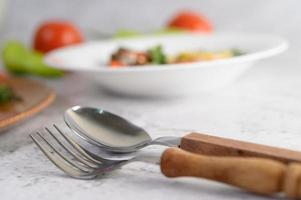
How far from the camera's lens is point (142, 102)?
3.31ft

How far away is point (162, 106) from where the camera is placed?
0.98 meters

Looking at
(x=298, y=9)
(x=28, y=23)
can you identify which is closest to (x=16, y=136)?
(x=298, y=9)

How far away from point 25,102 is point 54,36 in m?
0.53

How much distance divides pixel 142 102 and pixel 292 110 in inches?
9.9

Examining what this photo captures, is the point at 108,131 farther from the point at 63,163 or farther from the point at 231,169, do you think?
the point at 231,169

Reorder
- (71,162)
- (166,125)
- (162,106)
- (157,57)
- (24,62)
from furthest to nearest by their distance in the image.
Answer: (24,62) < (157,57) < (162,106) < (166,125) < (71,162)

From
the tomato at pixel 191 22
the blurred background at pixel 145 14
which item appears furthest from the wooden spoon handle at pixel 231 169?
the blurred background at pixel 145 14

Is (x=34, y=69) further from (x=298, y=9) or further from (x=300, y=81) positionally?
(x=298, y=9)

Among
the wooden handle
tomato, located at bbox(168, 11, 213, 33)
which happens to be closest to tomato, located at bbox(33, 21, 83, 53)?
tomato, located at bbox(168, 11, 213, 33)

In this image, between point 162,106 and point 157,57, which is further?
point 157,57

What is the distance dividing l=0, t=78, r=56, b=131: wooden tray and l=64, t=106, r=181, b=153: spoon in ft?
0.37

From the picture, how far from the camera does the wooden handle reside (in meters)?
0.57

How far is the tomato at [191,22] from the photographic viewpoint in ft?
4.62

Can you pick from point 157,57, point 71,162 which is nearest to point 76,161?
point 71,162
